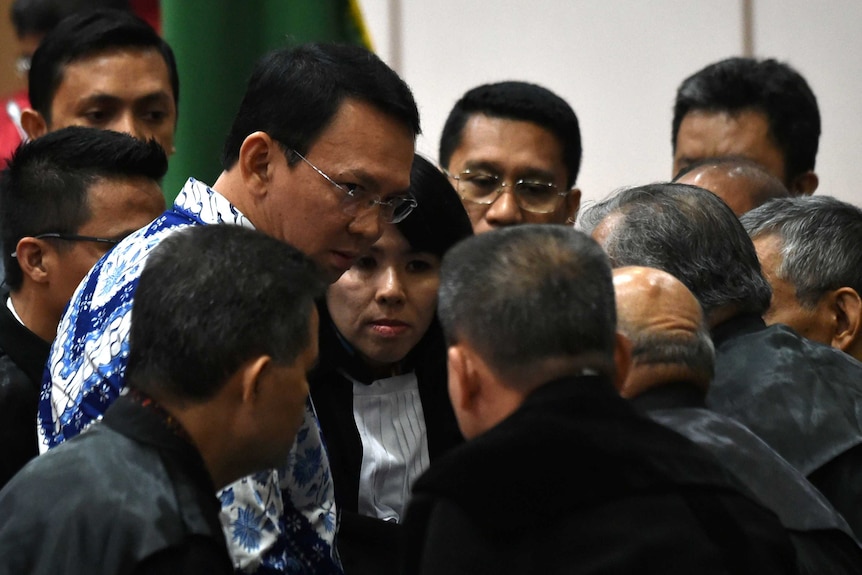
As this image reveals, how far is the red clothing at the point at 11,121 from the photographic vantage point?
16.6ft

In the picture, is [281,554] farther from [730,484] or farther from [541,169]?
[541,169]

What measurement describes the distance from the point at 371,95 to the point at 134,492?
0.87 m

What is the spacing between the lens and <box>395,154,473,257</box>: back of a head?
10.1 ft

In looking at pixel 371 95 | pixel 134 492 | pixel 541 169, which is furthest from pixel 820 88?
pixel 134 492

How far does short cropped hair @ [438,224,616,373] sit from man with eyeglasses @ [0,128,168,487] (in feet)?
3.86


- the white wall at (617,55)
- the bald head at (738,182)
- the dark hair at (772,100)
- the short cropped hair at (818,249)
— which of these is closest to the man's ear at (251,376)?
the short cropped hair at (818,249)

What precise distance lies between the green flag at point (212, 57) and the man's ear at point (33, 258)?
1158mm

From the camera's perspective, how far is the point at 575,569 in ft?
5.68

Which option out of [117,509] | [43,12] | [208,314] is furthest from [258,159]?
[43,12]

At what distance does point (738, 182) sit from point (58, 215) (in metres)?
1.72

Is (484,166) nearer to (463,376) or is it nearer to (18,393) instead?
(18,393)

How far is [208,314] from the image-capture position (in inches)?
75.0

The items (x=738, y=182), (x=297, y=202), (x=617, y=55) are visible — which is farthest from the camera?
(x=617, y=55)

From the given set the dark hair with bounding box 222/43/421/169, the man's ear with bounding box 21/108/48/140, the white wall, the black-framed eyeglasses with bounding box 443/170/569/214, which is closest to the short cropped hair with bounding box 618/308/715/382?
the dark hair with bounding box 222/43/421/169
